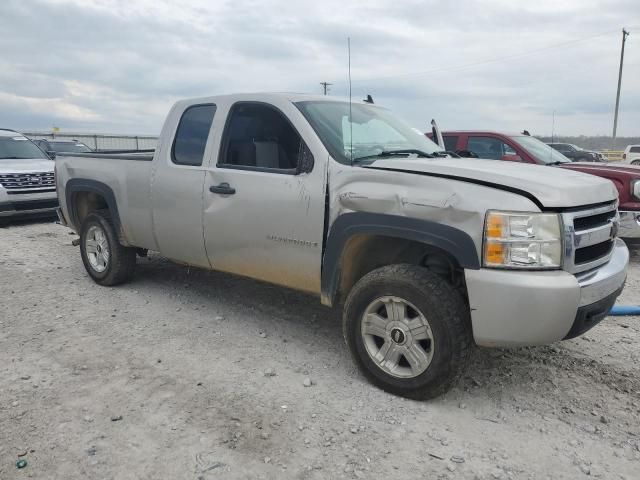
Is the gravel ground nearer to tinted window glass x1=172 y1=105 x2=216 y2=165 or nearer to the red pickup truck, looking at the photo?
tinted window glass x1=172 y1=105 x2=216 y2=165

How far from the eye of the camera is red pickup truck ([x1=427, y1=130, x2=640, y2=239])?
21.5 feet

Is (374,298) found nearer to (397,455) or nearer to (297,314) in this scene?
(397,455)

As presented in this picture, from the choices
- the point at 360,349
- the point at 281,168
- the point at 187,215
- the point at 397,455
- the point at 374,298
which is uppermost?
the point at 281,168

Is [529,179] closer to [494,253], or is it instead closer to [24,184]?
[494,253]

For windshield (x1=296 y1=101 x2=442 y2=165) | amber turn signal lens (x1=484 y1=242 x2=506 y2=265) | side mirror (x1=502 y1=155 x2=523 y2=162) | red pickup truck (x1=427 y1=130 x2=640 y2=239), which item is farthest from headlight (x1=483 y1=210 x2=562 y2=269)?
side mirror (x1=502 y1=155 x2=523 y2=162)

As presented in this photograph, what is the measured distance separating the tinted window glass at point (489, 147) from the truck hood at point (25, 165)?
25.3 ft

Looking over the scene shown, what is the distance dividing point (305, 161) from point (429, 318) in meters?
1.38

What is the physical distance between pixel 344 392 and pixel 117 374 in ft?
4.99

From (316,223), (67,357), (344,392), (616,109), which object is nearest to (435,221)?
(316,223)

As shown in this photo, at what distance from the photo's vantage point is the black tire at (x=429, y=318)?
9.87 ft

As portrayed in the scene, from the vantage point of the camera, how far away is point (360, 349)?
134 inches

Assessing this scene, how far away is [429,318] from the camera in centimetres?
304

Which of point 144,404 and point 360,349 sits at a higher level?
point 360,349

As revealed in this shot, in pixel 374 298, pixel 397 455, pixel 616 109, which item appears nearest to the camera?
pixel 397 455
